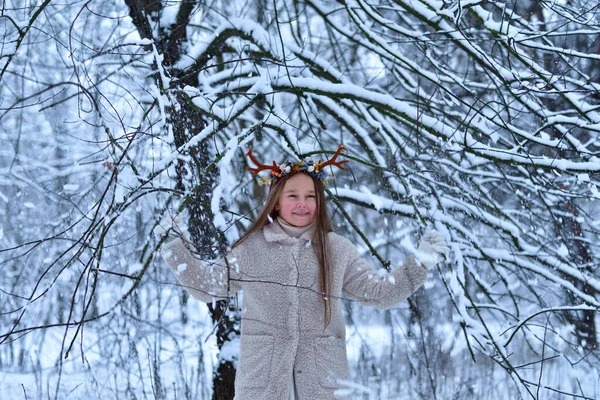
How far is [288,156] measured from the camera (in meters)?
4.25

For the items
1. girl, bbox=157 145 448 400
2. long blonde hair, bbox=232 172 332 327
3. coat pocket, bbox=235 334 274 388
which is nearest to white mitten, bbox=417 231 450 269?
girl, bbox=157 145 448 400

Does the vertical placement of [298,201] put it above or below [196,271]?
above

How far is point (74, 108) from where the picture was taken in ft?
14.8

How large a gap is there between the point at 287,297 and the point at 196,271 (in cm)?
35

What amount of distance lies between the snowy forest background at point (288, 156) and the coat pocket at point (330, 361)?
7 centimetres

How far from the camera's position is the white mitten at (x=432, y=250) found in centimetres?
245

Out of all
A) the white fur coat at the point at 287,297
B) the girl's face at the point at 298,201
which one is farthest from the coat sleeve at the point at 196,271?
the girl's face at the point at 298,201

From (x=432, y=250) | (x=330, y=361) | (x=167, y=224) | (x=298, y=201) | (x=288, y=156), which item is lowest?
(x=330, y=361)

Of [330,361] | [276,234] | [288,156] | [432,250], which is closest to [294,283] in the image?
[276,234]

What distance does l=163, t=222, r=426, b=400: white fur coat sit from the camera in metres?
2.45

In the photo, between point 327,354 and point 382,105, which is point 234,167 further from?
point 327,354

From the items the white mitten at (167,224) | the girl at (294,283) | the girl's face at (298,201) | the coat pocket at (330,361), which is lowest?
the coat pocket at (330,361)

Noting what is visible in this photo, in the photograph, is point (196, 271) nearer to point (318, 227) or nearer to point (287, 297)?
point (287, 297)

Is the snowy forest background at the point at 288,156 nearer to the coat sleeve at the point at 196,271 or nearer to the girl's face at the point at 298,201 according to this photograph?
the coat sleeve at the point at 196,271
